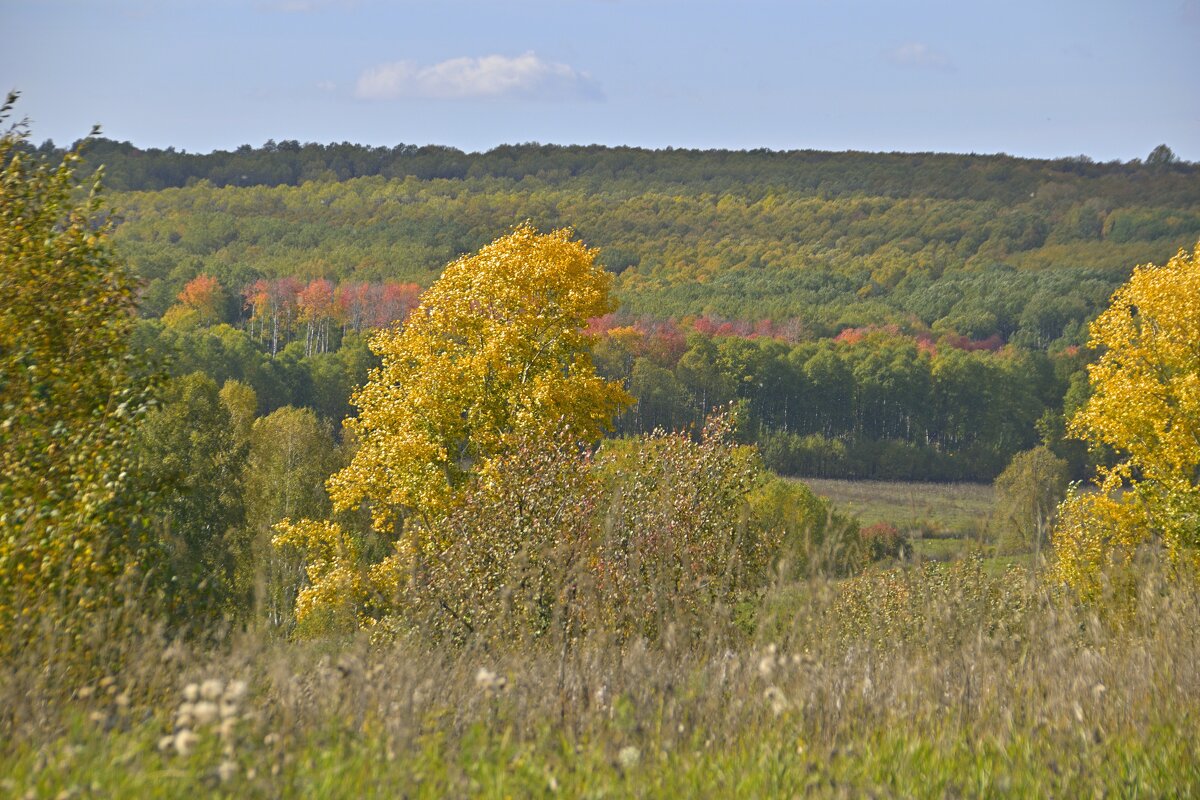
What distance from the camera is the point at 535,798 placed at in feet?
15.6

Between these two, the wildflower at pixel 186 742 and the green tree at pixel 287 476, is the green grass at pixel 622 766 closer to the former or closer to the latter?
the wildflower at pixel 186 742

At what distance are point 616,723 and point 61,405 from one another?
6606 mm

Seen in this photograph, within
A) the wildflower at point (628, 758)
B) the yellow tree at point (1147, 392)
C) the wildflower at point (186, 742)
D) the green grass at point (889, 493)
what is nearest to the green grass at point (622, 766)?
the wildflower at point (628, 758)

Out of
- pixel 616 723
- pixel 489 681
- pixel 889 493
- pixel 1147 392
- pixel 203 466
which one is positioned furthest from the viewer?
pixel 889 493

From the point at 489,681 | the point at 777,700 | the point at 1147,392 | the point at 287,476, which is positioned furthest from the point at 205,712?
the point at 287,476

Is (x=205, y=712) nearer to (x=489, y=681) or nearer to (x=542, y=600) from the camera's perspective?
(x=489, y=681)

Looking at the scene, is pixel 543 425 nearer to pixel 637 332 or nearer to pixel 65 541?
pixel 65 541

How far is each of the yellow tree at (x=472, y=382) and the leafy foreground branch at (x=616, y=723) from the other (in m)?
18.7

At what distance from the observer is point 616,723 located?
220 inches

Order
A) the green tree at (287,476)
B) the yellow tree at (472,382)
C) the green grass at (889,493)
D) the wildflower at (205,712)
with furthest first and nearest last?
the green grass at (889,493), the green tree at (287,476), the yellow tree at (472,382), the wildflower at (205,712)

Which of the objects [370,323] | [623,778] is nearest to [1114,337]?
[623,778]

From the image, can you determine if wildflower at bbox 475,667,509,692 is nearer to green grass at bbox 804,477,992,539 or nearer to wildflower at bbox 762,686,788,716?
wildflower at bbox 762,686,788,716

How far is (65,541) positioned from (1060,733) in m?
5.82

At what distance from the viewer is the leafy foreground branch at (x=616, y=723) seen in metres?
4.67
